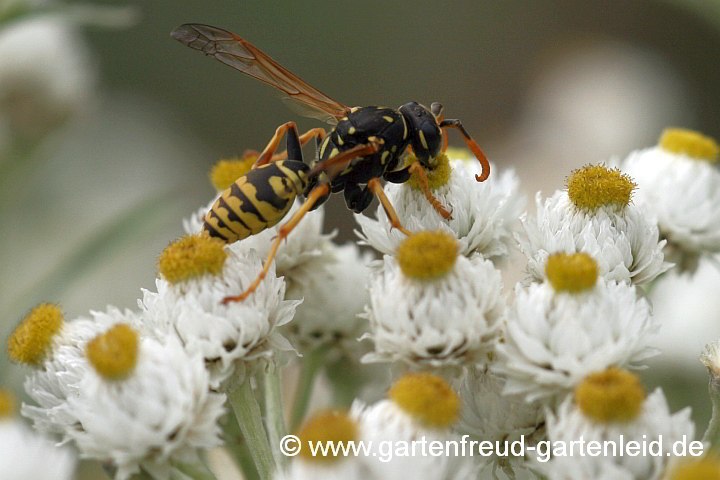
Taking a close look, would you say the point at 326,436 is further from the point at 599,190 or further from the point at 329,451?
the point at 599,190

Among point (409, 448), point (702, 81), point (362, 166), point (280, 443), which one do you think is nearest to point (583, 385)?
point (409, 448)

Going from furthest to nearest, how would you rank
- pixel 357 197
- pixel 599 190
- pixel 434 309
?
pixel 357 197 → pixel 599 190 → pixel 434 309

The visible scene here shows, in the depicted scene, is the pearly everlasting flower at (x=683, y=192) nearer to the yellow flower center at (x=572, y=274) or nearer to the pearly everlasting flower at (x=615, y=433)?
the yellow flower center at (x=572, y=274)

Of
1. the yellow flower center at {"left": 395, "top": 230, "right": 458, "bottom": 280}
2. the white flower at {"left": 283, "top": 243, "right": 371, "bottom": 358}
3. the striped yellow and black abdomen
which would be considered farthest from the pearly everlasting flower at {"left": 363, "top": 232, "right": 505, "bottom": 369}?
the white flower at {"left": 283, "top": 243, "right": 371, "bottom": 358}

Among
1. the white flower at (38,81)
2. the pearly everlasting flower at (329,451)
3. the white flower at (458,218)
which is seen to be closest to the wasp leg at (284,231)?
the white flower at (458,218)

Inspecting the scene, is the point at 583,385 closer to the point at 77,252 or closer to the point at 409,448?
the point at 409,448

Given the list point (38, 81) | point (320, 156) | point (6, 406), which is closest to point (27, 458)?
point (6, 406)
